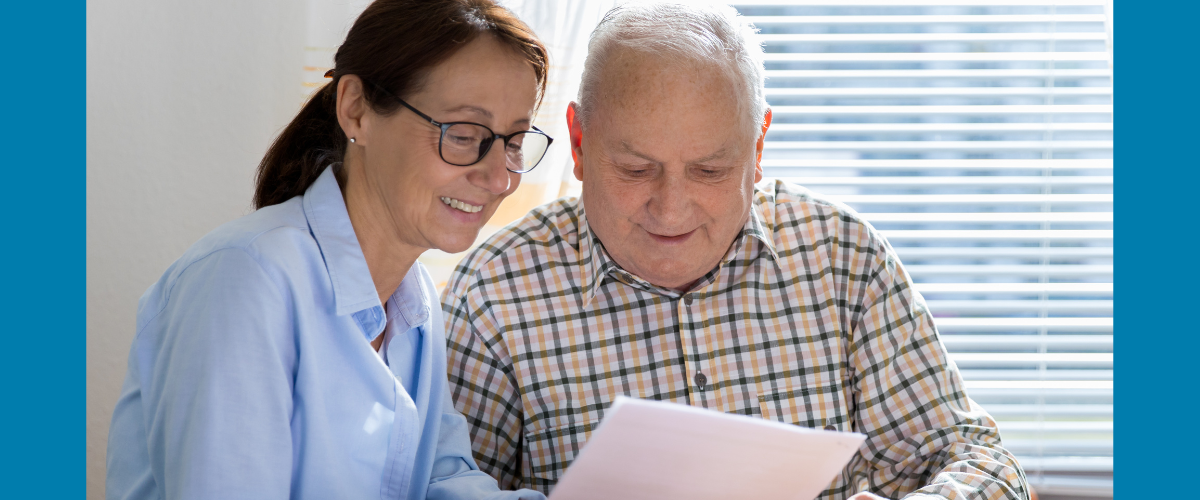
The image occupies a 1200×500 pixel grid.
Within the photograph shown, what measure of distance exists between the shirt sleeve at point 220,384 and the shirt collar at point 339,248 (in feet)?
0.32

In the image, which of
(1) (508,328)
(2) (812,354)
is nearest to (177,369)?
(1) (508,328)

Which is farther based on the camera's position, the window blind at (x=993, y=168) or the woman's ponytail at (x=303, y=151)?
the window blind at (x=993, y=168)

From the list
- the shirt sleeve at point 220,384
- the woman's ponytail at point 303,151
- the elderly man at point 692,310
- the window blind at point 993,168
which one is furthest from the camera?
the window blind at point 993,168

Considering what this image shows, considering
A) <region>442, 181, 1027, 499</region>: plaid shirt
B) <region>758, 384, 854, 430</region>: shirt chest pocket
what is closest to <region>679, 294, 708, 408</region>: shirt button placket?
<region>442, 181, 1027, 499</region>: plaid shirt

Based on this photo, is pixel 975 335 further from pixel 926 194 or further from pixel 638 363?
pixel 638 363

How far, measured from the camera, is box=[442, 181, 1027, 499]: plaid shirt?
147cm

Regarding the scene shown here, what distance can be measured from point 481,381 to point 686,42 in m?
0.72

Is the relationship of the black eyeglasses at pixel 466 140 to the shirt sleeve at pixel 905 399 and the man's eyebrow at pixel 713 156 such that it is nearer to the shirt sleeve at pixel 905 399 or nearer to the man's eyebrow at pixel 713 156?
the man's eyebrow at pixel 713 156

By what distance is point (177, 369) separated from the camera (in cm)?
95

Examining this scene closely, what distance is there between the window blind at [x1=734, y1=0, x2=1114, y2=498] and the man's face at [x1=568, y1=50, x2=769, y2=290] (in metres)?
0.82

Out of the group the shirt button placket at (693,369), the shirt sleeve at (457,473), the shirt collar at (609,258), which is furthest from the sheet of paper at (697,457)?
the shirt collar at (609,258)

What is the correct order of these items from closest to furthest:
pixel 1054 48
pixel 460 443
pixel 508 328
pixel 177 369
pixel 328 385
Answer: pixel 177 369 < pixel 328 385 < pixel 460 443 < pixel 508 328 < pixel 1054 48

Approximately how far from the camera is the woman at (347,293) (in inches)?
37.8

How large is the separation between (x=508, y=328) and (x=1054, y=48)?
1672mm
